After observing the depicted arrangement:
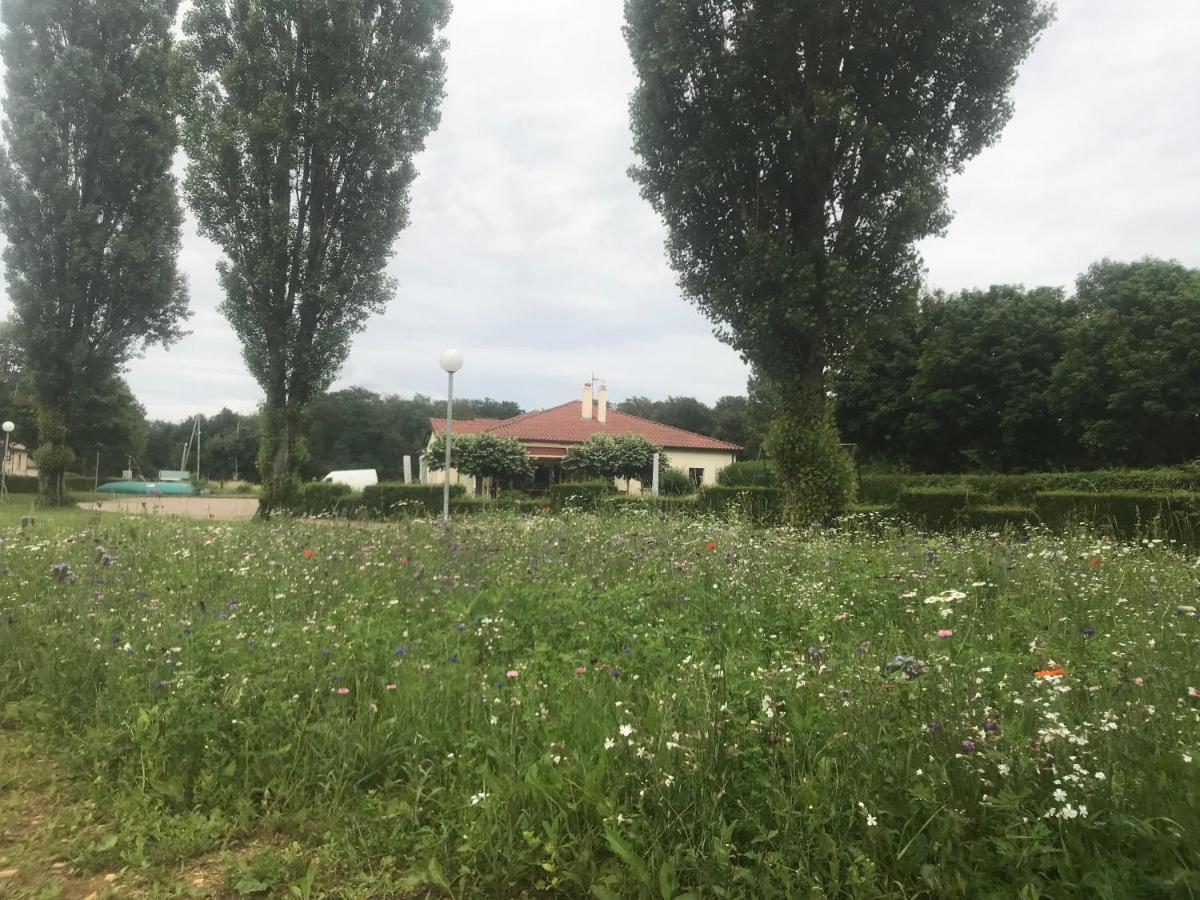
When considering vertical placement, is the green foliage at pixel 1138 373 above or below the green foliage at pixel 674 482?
above

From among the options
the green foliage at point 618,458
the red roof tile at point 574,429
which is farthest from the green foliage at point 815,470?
the red roof tile at point 574,429

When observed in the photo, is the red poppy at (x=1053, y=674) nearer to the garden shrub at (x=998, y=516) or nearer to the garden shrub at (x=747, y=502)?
the garden shrub at (x=747, y=502)

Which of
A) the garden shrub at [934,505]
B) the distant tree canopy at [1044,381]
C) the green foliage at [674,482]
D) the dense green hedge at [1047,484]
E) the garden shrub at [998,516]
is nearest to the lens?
the garden shrub at [998,516]

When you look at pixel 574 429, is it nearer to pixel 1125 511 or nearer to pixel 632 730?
pixel 1125 511

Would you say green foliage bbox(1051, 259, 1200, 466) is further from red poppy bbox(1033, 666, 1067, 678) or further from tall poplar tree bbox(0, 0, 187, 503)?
tall poplar tree bbox(0, 0, 187, 503)

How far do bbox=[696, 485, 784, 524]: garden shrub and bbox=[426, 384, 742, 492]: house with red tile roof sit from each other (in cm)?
1666

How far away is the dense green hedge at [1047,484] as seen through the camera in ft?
41.7

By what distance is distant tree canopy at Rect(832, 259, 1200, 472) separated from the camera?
26.5m

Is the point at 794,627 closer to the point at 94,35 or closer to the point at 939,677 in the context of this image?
the point at 939,677

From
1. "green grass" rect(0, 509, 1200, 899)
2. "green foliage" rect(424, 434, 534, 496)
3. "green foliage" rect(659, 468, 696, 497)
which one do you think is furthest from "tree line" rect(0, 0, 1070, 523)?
"green foliage" rect(659, 468, 696, 497)

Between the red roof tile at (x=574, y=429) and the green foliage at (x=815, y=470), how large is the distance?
23503mm

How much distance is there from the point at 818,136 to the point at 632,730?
11541 millimetres

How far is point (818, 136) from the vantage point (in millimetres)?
11578

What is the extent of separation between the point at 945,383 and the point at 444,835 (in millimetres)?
35000
